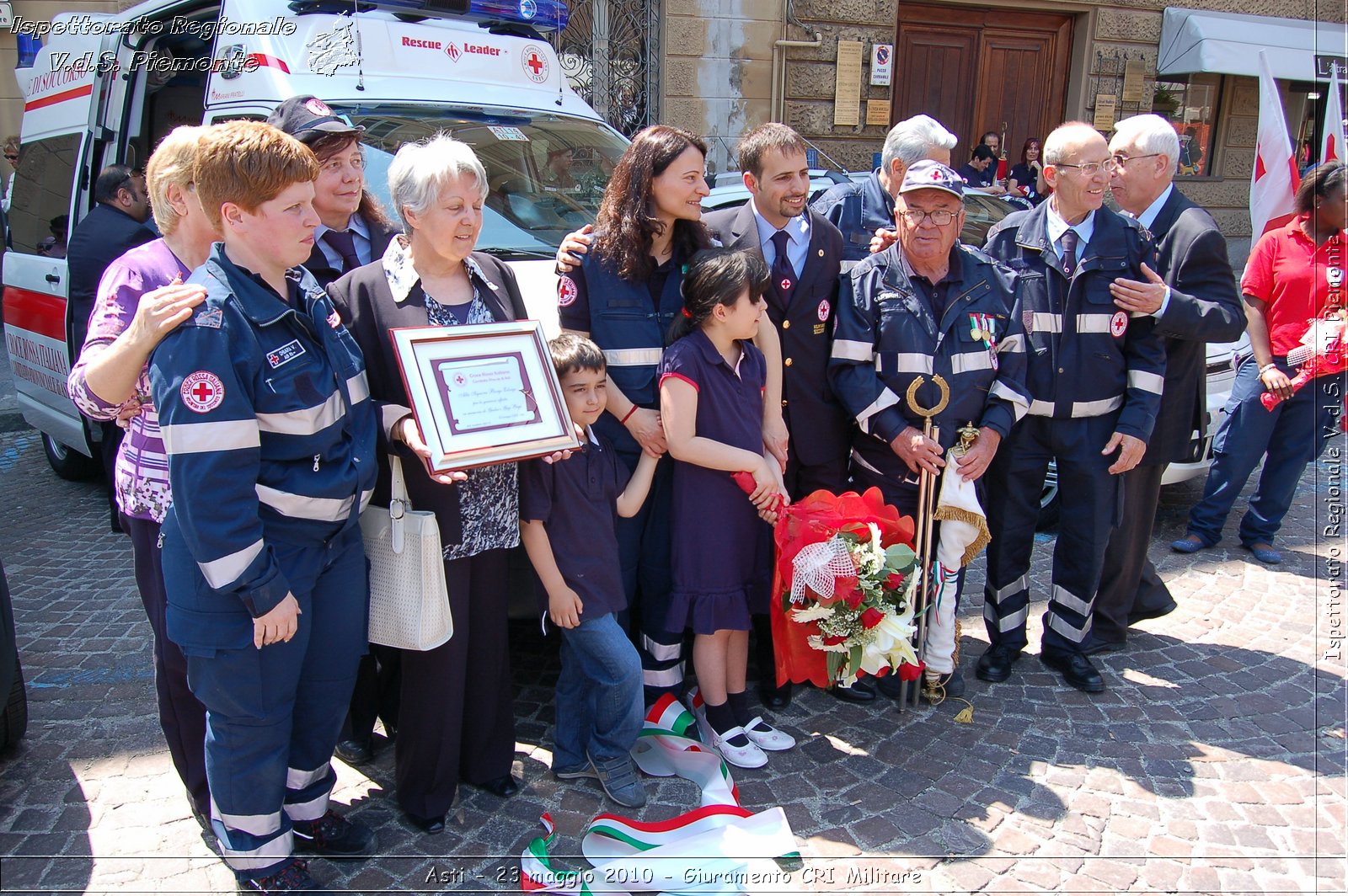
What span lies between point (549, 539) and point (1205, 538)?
455 centimetres

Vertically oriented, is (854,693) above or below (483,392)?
below

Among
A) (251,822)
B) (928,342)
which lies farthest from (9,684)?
(928,342)

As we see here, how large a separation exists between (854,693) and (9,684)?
323cm

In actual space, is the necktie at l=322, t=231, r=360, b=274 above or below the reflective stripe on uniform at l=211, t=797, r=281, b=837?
above

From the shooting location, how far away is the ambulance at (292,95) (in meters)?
4.53

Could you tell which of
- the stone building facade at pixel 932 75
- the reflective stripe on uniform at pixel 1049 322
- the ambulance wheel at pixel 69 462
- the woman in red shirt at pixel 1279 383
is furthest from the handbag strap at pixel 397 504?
the stone building facade at pixel 932 75

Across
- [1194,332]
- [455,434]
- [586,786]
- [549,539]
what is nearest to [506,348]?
[455,434]

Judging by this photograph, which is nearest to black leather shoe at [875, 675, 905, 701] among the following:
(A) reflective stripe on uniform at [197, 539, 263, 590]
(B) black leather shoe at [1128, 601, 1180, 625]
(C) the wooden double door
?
(B) black leather shoe at [1128, 601, 1180, 625]

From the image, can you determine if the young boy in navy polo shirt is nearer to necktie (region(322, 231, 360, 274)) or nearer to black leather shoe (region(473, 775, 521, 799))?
black leather shoe (region(473, 775, 521, 799))

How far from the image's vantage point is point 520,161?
189 inches

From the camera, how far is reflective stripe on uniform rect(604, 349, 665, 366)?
3367 mm

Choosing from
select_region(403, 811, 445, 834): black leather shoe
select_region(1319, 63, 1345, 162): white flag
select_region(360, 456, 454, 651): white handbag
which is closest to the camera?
select_region(360, 456, 454, 651): white handbag

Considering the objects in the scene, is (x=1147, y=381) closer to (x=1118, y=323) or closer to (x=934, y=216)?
(x=1118, y=323)

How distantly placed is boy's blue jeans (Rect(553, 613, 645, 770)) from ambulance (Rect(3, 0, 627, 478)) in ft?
4.06
